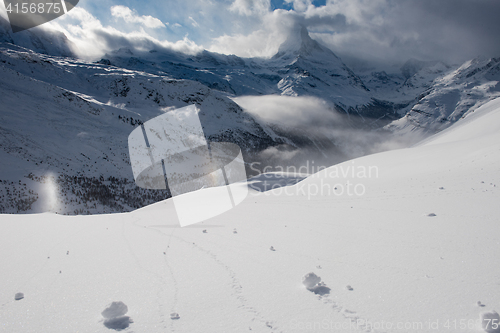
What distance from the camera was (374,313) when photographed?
1672 millimetres

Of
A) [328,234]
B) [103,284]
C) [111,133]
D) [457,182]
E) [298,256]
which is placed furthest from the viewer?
[111,133]

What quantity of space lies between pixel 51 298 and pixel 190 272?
1.17m

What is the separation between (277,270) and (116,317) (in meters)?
1.42

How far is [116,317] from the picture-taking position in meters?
1.75

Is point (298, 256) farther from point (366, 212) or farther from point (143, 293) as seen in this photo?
point (366, 212)

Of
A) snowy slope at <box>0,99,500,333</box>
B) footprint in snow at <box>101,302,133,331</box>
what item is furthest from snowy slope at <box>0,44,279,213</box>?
footprint in snow at <box>101,302,133,331</box>

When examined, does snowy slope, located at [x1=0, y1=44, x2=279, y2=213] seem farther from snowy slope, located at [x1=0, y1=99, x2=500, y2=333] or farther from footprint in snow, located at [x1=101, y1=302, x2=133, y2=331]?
footprint in snow, located at [x1=101, y1=302, x2=133, y2=331]

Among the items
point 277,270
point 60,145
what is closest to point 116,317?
point 277,270

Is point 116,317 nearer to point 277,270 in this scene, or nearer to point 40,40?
point 277,270

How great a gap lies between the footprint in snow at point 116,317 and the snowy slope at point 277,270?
0.05m

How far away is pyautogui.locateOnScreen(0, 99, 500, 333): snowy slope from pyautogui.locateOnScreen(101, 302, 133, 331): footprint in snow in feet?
0.17

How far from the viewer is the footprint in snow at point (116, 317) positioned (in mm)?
1693

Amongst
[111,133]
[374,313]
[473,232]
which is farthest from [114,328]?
[111,133]

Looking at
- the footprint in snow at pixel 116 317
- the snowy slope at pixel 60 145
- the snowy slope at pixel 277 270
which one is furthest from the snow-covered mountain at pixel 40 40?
the footprint in snow at pixel 116 317
